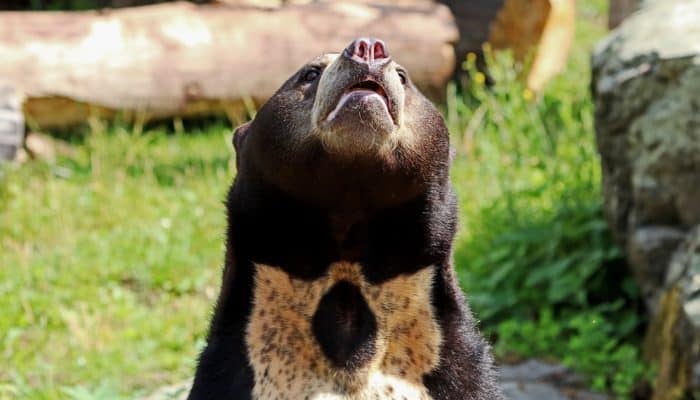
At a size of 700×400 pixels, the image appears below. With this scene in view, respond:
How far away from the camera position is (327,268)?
3178 millimetres

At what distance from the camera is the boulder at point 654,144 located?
5.18 metres

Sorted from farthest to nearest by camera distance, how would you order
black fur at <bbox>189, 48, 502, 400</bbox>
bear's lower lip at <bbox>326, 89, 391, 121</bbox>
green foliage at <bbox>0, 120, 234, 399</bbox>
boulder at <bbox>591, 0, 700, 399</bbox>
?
1. green foliage at <bbox>0, 120, 234, 399</bbox>
2. boulder at <bbox>591, 0, 700, 399</bbox>
3. black fur at <bbox>189, 48, 502, 400</bbox>
4. bear's lower lip at <bbox>326, 89, 391, 121</bbox>

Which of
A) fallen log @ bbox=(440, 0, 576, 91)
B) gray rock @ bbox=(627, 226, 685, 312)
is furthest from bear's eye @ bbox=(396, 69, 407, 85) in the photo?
fallen log @ bbox=(440, 0, 576, 91)

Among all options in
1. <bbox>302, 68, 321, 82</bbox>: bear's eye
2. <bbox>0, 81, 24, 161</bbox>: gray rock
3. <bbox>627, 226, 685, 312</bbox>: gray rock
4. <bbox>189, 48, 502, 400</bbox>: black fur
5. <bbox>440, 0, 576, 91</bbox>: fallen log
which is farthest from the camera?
<bbox>440, 0, 576, 91</bbox>: fallen log

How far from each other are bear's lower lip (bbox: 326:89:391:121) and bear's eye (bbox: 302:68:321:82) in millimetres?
239

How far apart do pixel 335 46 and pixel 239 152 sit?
497 cm

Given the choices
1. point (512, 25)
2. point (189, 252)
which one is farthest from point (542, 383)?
point (512, 25)

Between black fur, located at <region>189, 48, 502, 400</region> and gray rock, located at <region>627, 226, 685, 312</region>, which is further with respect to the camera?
gray rock, located at <region>627, 226, 685, 312</region>

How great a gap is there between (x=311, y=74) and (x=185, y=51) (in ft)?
16.6

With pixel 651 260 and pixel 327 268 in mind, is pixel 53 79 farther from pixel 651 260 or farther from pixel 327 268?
pixel 327 268

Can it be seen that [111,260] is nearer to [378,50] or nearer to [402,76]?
[402,76]

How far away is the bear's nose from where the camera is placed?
293 centimetres

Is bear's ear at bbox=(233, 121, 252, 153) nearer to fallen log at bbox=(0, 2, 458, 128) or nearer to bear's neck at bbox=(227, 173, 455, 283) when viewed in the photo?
bear's neck at bbox=(227, 173, 455, 283)

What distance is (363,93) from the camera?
292 cm
